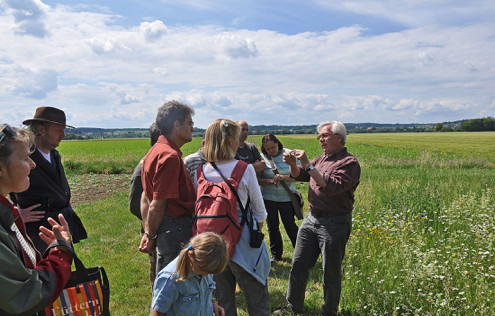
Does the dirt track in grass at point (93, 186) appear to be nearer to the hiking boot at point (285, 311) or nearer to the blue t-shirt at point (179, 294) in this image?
the hiking boot at point (285, 311)

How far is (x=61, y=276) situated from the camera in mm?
1852

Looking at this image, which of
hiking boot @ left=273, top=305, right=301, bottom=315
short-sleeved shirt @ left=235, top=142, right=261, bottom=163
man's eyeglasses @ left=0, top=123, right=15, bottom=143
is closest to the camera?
man's eyeglasses @ left=0, top=123, right=15, bottom=143

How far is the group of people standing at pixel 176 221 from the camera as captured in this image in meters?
1.82

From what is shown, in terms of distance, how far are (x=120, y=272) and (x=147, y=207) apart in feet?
9.37

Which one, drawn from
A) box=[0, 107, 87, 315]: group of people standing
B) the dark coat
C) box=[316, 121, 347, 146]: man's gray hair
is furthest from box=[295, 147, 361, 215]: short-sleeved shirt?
the dark coat

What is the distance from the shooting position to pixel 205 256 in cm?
235

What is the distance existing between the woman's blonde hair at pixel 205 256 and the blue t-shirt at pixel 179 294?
0.08 metres

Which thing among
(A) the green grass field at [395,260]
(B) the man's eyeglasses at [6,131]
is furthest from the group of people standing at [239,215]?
(B) the man's eyeglasses at [6,131]

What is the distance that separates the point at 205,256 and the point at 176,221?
99cm

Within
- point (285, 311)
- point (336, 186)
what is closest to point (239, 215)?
point (336, 186)

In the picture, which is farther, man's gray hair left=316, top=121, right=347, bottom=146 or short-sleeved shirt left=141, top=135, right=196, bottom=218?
man's gray hair left=316, top=121, right=347, bottom=146

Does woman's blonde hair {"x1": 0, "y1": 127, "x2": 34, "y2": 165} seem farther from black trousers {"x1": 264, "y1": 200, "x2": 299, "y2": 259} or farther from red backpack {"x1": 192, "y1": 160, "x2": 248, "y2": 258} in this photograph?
black trousers {"x1": 264, "y1": 200, "x2": 299, "y2": 259}

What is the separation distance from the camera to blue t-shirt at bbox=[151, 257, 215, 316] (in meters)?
2.44

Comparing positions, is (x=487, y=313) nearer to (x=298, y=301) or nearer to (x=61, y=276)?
(x=298, y=301)
